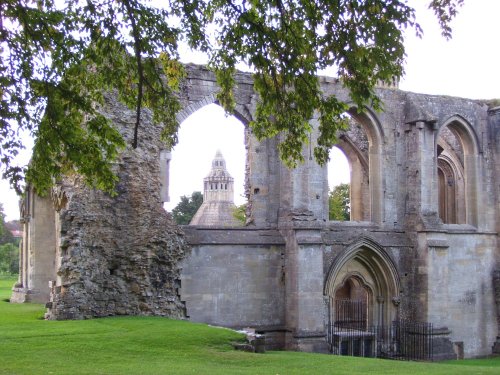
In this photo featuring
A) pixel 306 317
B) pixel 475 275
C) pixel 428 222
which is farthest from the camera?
pixel 475 275

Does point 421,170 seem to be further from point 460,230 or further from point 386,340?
point 386,340

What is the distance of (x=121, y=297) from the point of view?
1460 centimetres

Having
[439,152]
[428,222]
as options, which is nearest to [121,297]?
[428,222]

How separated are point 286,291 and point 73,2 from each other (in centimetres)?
1000

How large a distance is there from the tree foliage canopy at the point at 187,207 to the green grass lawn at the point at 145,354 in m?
48.1

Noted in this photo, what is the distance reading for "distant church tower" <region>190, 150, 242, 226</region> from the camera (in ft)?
203

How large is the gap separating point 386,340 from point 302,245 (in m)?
4.02

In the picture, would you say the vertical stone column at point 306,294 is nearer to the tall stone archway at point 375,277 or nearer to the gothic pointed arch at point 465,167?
the tall stone archway at point 375,277

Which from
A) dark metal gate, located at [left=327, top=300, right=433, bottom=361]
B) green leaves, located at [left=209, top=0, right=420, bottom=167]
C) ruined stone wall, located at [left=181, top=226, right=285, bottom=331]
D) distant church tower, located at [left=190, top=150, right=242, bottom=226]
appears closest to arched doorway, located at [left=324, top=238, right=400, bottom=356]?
dark metal gate, located at [left=327, top=300, right=433, bottom=361]

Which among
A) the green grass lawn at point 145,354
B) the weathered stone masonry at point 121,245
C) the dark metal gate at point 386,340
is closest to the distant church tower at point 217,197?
the dark metal gate at point 386,340

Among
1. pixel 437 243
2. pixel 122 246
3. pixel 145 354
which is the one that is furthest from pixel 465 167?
pixel 145 354

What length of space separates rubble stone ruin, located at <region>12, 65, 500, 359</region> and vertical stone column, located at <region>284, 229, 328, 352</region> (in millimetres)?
33

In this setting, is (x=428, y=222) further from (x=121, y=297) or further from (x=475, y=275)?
(x=121, y=297)

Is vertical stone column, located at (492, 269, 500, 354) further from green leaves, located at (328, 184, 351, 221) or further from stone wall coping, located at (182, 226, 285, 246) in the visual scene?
green leaves, located at (328, 184, 351, 221)
